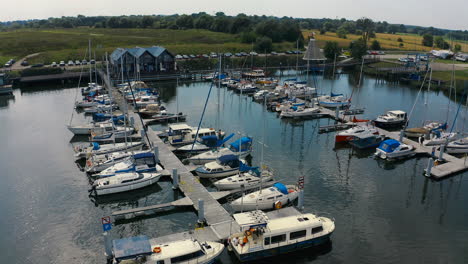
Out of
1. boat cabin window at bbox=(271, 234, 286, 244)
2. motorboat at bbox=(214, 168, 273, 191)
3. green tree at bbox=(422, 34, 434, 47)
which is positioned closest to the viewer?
boat cabin window at bbox=(271, 234, 286, 244)

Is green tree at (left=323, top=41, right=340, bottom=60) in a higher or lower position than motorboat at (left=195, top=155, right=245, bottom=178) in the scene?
higher

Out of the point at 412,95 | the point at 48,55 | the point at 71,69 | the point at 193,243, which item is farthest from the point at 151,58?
the point at 193,243

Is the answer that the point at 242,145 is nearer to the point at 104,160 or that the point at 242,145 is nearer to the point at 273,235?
the point at 104,160

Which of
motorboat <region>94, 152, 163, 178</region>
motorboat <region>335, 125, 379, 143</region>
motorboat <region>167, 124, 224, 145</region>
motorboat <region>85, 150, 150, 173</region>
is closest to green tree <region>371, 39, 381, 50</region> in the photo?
motorboat <region>335, 125, 379, 143</region>

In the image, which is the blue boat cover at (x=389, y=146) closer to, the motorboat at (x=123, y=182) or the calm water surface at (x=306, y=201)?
the calm water surface at (x=306, y=201)

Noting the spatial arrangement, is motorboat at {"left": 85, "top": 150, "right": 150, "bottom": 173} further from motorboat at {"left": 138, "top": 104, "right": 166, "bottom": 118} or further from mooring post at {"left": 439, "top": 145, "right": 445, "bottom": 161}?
mooring post at {"left": 439, "top": 145, "right": 445, "bottom": 161}

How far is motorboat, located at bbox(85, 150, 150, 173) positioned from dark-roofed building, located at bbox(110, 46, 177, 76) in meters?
62.4

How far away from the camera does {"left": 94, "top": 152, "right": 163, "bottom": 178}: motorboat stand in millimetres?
42441

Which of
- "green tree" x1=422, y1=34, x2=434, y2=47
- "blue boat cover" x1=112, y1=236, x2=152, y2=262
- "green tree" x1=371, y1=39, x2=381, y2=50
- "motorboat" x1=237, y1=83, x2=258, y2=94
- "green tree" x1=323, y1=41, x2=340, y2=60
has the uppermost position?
"green tree" x1=422, y1=34, x2=434, y2=47

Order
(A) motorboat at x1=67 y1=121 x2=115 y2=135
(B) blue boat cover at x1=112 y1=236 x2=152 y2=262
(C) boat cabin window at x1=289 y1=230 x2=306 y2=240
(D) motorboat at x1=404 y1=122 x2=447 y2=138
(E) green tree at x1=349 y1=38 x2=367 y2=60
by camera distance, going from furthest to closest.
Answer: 1. (E) green tree at x1=349 y1=38 x2=367 y2=60
2. (D) motorboat at x1=404 y1=122 x2=447 y2=138
3. (A) motorboat at x1=67 y1=121 x2=115 y2=135
4. (C) boat cabin window at x1=289 y1=230 x2=306 y2=240
5. (B) blue boat cover at x1=112 y1=236 x2=152 y2=262

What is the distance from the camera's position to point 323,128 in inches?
2468

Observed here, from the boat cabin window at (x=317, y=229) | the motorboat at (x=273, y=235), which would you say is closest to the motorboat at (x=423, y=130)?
the motorboat at (x=273, y=235)

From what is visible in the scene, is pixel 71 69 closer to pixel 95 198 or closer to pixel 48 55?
pixel 48 55

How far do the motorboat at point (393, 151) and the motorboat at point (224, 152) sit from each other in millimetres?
18304
